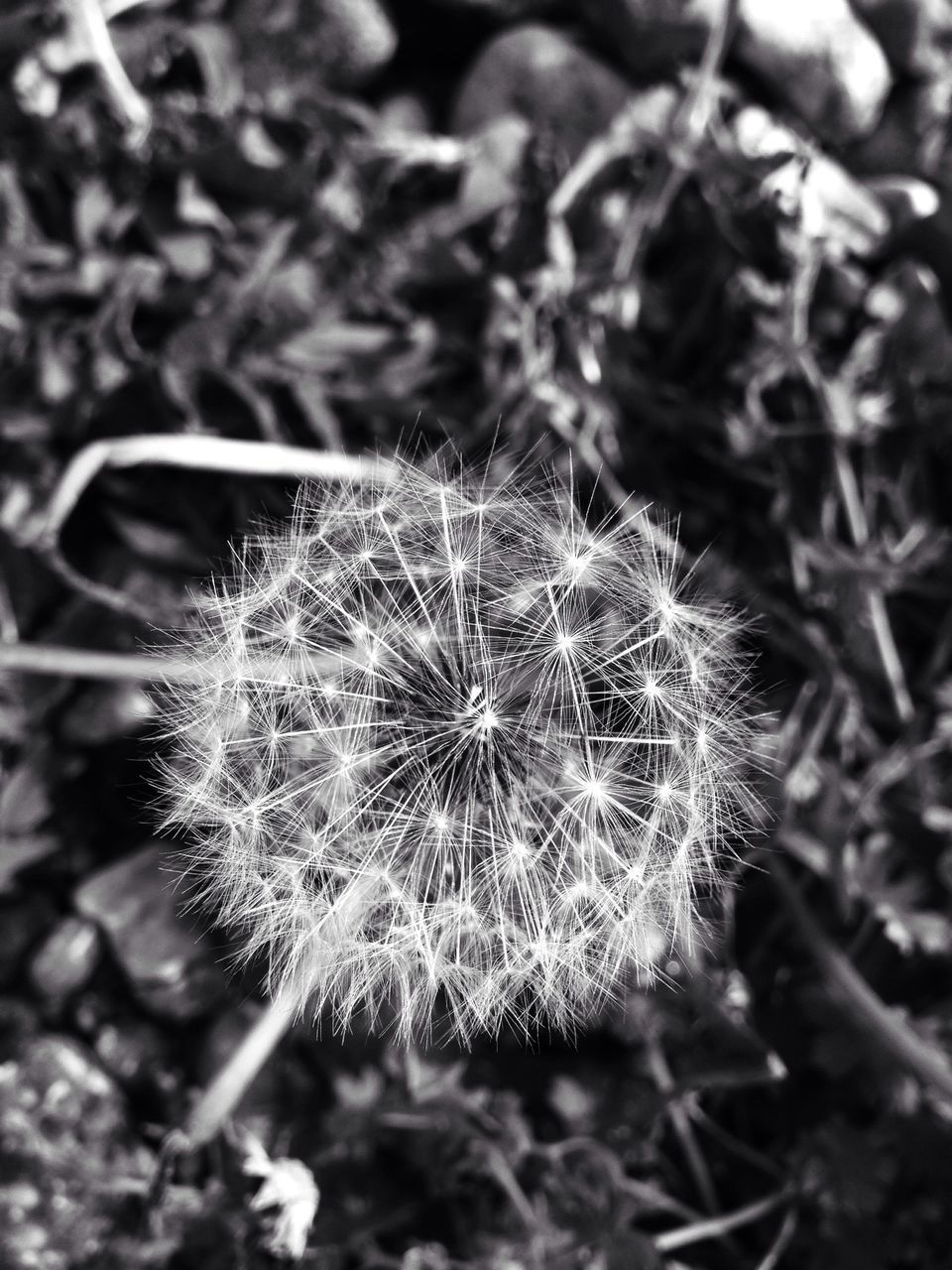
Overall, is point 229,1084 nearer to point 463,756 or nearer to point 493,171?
point 463,756

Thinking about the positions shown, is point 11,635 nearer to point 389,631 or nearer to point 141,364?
point 141,364

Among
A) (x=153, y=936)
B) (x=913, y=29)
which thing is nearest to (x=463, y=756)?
(x=153, y=936)

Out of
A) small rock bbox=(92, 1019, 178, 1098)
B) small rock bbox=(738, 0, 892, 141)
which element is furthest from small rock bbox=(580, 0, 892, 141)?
small rock bbox=(92, 1019, 178, 1098)

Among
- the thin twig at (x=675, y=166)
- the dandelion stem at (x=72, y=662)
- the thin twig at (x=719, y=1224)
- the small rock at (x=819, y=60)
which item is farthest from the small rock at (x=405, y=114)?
the thin twig at (x=719, y=1224)

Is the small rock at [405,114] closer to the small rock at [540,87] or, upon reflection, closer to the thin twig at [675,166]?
the small rock at [540,87]

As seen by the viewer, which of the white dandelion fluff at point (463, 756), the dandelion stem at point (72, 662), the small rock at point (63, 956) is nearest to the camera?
the white dandelion fluff at point (463, 756)

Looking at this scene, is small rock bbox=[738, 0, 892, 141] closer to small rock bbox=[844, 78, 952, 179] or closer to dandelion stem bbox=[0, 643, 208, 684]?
small rock bbox=[844, 78, 952, 179]
